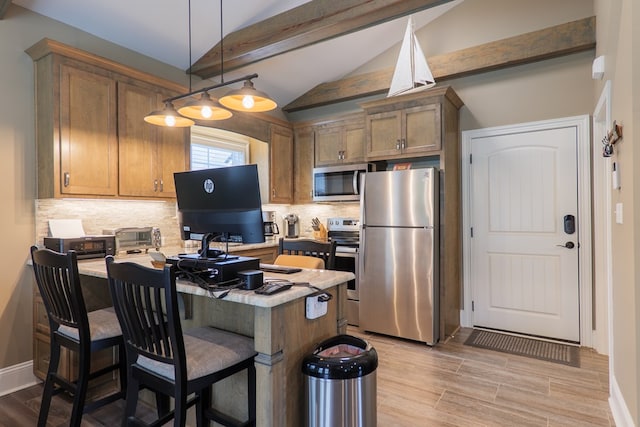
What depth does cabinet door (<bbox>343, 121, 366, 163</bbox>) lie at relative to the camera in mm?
4398

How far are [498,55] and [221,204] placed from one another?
11.0ft

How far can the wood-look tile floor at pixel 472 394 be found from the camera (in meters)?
2.27

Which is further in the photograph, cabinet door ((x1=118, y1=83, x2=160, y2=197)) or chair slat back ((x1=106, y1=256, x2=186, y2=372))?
cabinet door ((x1=118, y1=83, x2=160, y2=197))

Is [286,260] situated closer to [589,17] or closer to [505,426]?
[505,426]

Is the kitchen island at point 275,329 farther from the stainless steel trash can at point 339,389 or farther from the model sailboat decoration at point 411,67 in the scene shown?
the model sailboat decoration at point 411,67

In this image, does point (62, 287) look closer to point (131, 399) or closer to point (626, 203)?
point (131, 399)

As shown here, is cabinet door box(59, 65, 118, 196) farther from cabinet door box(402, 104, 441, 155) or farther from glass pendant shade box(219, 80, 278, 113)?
cabinet door box(402, 104, 441, 155)

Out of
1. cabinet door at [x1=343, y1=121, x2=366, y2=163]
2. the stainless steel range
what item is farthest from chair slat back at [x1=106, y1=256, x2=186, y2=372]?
cabinet door at [x1=343, y1=121, x2=366, y2=163]

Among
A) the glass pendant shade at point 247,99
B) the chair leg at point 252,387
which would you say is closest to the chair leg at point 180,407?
the chair leg at point 252,387

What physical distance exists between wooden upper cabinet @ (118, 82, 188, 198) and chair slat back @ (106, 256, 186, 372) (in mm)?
1850

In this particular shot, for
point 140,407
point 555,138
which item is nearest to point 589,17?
point 555,138

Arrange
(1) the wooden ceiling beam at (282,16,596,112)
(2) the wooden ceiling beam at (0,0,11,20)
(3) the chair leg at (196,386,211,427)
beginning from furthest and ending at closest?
1. (1) the wooden ceiling beam at (282,16,596,112)
2. (2) the wooden ceiling beam at (0,0,11,20)
3. (3) the chair leg at (196,386,211,427)

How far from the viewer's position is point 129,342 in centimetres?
163

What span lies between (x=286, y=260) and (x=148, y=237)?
1.46 metres
